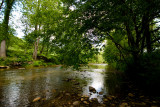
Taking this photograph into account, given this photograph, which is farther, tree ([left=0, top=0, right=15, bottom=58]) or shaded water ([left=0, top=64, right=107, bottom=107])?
tree ([left=0, top=0, right=15, bottom=58])

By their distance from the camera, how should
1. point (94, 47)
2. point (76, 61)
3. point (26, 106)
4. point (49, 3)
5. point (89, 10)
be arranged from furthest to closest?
point (49, 3)
point (94, 47)
point (76, 61)
point (89, 10)
point (26, 106)

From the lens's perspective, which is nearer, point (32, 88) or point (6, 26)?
point (32, 88)

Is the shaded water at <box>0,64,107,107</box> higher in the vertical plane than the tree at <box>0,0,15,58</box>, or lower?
lower

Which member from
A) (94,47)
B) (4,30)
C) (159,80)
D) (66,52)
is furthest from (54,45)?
(4,30)

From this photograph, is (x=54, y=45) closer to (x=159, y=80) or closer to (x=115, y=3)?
(x=115, y=3)

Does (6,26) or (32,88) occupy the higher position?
(6,26)

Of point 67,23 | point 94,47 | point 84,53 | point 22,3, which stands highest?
point 22,3

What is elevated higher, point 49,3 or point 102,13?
point 49,3

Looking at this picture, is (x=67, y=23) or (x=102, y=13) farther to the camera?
(x=67, y=23)

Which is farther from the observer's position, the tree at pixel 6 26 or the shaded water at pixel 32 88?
the tree at pixel 6 26

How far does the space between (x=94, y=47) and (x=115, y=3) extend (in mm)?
2428

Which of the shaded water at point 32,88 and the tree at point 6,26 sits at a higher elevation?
the tree at point 6,26

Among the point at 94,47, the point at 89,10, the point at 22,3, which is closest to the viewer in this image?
the point at 89,10

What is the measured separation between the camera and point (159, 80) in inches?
113
